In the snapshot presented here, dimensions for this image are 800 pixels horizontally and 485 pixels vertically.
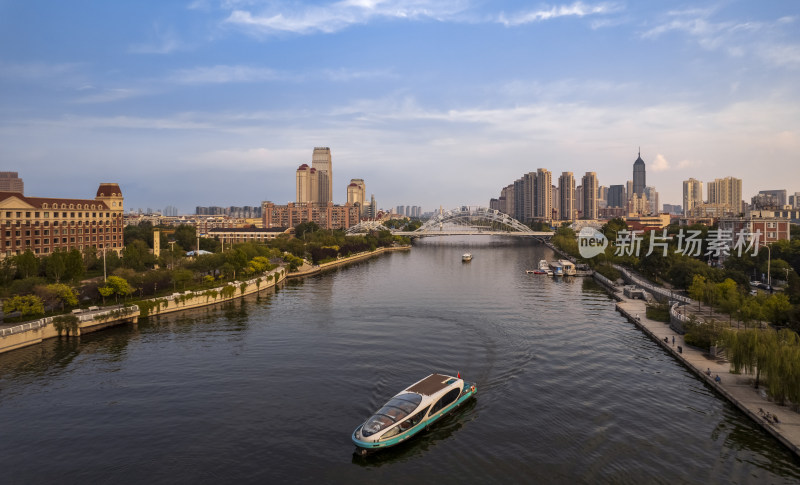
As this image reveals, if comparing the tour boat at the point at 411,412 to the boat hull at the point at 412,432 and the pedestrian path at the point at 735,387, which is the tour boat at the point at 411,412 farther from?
the pedestrian path at the point at 735,387

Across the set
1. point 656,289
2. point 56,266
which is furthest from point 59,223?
point 656,289

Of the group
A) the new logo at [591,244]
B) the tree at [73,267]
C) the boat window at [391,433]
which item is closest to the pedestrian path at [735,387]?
the boat window at [391,433]

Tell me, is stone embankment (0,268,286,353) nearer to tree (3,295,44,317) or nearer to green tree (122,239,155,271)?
tree (3,295,44,317)

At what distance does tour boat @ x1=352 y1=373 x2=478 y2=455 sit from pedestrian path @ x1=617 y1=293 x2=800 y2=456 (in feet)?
35.0

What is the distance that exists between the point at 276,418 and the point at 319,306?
80.3 ft

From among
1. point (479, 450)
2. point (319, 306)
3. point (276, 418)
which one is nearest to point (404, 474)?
point (479, 450)

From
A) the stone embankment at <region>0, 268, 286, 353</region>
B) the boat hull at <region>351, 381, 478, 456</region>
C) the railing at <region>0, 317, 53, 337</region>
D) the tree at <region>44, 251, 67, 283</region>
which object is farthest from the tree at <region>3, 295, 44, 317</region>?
the boat hull at <region>351, 381, 478, 456</region>

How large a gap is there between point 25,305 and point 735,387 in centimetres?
3981

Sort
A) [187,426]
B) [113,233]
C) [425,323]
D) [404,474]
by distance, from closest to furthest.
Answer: [404,474] → [187,426] → [425,323] → [113,233]

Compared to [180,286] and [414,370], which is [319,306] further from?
[414,370]

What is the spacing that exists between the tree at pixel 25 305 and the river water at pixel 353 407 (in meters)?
3.27

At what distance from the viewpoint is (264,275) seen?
5878 centimetres

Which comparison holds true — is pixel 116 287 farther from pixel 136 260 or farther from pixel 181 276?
pixel 136 260

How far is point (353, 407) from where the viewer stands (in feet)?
69.2
